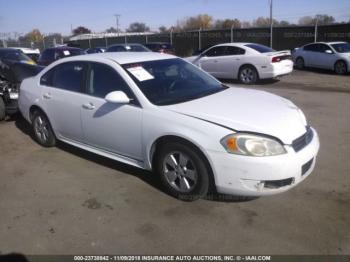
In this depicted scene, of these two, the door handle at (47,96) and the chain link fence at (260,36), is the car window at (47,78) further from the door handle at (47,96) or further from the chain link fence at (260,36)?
the chain link fence at (260,36)

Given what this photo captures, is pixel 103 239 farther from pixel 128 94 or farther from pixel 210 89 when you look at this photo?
pixel 210 89

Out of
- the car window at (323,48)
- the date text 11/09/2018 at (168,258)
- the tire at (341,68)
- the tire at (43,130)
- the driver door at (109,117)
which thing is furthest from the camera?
the car window at (323,48)

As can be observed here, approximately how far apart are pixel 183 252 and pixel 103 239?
0.78m

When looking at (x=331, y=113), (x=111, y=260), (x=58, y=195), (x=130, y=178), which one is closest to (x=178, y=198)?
(x=130, y=178)

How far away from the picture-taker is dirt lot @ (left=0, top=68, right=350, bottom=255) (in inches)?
128

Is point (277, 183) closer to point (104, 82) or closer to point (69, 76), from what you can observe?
point (104, 82)

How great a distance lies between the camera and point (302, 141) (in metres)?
3.74

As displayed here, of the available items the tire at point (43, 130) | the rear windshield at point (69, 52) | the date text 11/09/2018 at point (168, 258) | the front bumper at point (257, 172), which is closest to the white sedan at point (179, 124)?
the front bumper at point (257, 172)

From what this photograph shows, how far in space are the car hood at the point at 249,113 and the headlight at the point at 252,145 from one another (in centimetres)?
8

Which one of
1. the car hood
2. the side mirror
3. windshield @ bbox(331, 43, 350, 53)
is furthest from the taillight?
the side mirror

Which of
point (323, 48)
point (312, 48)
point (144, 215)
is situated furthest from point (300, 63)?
point (144, 215)

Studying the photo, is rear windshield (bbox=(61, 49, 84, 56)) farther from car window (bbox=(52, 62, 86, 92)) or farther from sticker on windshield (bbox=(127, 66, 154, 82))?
sticker on windshield (bbox=(127, 66, 154, 82))

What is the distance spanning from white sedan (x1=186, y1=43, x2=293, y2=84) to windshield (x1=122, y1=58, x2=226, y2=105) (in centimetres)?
781

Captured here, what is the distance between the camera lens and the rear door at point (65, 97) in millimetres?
4941
